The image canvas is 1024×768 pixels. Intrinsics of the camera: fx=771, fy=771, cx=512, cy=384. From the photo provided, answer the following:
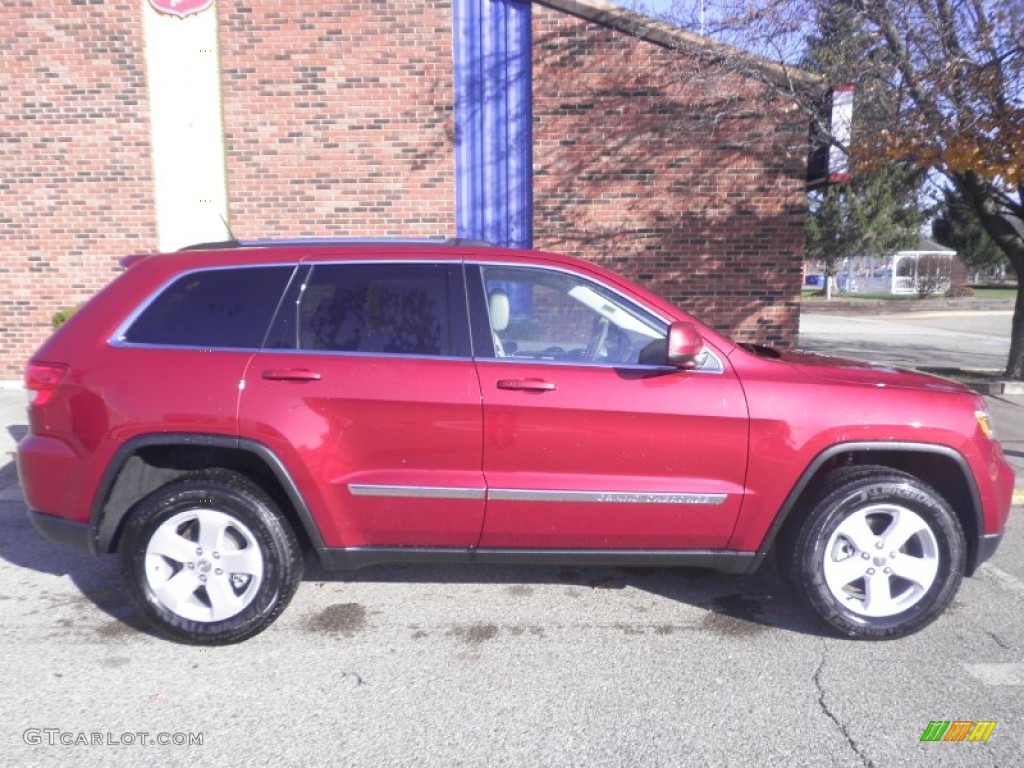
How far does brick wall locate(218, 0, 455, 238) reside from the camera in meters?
9.20

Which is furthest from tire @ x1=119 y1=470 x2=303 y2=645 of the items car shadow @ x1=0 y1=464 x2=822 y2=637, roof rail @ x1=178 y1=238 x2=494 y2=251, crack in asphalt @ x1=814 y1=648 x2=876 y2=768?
crack in asphalt @ x1=814 y1=648 x2=876 y2=768

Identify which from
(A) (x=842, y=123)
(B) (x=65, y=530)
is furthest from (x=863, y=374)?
(A) (x=842, y=123)

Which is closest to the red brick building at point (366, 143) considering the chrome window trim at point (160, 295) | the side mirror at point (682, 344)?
the chrome window trim at point (160, 295)

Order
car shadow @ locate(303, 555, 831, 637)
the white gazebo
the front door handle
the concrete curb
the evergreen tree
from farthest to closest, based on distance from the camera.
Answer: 1. the evergreen tree
2. the white gazebo
3. the concrete curb
4. car shadow @ locate(303, 555, 831, 637)
5. the front door handle

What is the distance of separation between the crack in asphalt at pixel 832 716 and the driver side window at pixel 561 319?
157cm

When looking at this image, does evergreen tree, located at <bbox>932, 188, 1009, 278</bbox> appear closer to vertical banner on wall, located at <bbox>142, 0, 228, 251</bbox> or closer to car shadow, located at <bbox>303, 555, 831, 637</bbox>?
vertical banner on wall, located at <bbox>142, 0, 228, 251</bbox>

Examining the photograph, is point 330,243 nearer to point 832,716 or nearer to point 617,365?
point 617,365

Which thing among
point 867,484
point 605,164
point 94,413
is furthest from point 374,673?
point 605,164

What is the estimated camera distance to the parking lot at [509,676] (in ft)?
9.30

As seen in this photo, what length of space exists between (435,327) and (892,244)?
32577 mm

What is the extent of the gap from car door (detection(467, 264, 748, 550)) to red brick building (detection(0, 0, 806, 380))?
20.8ft

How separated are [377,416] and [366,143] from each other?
268 inches

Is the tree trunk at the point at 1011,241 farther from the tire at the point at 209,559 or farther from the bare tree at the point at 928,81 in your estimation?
the tire at the point at 209,559

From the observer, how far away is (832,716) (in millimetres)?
3027
